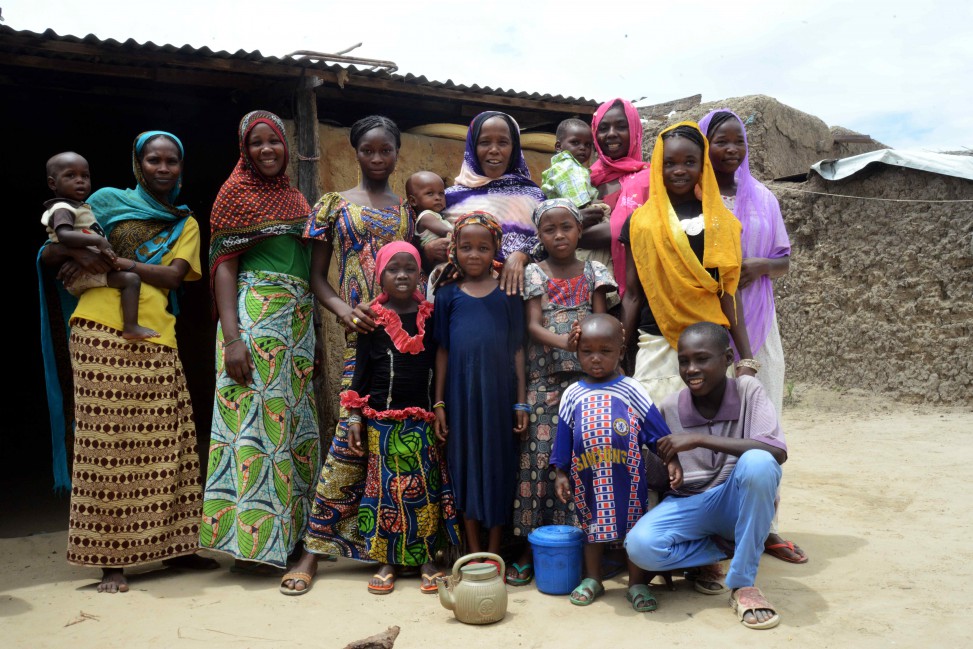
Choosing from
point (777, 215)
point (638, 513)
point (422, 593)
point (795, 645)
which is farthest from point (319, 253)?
point (795, 645)

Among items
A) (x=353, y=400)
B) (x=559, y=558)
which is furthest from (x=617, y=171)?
(x=559, y=558)

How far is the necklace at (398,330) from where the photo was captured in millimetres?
3295

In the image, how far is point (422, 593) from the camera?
3209 millimetres

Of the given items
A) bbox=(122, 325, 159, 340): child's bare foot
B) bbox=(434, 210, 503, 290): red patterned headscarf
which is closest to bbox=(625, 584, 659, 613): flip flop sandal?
bbox=(434, 210, 503, 290): red patterned headscarf

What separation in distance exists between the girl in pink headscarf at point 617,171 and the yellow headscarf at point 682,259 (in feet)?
0.79

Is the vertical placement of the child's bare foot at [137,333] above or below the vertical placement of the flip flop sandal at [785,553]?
above

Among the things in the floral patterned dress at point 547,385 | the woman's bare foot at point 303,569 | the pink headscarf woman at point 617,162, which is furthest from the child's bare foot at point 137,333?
the pink headscarf woman at point 617,162

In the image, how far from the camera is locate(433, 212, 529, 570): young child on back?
128 inches

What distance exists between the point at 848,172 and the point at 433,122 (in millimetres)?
3800

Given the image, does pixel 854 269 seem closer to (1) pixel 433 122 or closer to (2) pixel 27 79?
(1) pixel 433 122

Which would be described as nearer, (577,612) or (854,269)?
(577,612)

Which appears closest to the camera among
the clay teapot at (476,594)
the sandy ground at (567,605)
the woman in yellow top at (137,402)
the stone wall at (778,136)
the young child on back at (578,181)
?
the sandy ground at (567,605)

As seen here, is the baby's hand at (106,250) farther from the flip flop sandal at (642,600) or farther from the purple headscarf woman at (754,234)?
the purple headscarf woman at (754,234)

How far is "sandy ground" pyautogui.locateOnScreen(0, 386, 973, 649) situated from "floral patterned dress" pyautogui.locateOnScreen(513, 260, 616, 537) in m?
0.33
